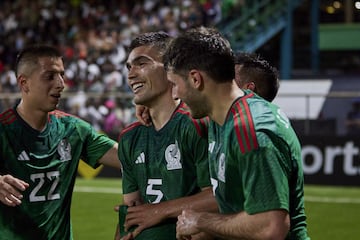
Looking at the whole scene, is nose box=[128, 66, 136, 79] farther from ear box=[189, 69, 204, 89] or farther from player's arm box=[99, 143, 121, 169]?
player's arm box=[99, 143, 121, 169]

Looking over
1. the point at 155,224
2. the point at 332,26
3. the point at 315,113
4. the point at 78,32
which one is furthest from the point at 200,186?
the point at 332,26

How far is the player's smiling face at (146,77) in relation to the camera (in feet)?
14.8

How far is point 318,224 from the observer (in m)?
11.1

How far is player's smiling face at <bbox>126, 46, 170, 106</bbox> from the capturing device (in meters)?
4.51

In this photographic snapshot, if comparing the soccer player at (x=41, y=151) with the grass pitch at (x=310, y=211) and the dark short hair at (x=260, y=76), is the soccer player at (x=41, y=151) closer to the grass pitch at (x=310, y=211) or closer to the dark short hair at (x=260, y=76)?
the dark short hair at (x=260, y=76)

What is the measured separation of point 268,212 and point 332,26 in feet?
85.6

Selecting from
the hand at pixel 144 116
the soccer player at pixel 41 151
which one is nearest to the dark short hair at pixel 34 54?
the soccer player at pixel 41 151

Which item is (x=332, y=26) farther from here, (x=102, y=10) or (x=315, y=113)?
(x=315, y=113)

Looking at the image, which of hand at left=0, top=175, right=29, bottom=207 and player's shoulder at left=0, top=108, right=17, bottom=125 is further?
player's shoulder at left=0, top=108, right=17, bottom=125

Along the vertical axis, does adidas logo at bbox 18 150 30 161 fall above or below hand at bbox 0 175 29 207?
above

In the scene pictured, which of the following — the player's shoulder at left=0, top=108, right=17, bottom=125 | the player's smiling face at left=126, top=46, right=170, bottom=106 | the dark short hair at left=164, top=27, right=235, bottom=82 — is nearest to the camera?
the dark short hair at left=164, top=27, right=235, bottom=82

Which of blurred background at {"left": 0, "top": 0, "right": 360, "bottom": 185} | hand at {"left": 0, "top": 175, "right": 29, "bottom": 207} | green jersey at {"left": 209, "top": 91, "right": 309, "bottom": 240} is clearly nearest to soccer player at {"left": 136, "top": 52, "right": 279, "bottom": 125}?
hand at {"left": 0, "top": 175, "right": 29, "bottom": 207}

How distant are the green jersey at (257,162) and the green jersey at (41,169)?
204 cm

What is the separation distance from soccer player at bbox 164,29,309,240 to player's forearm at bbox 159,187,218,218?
33 cm
